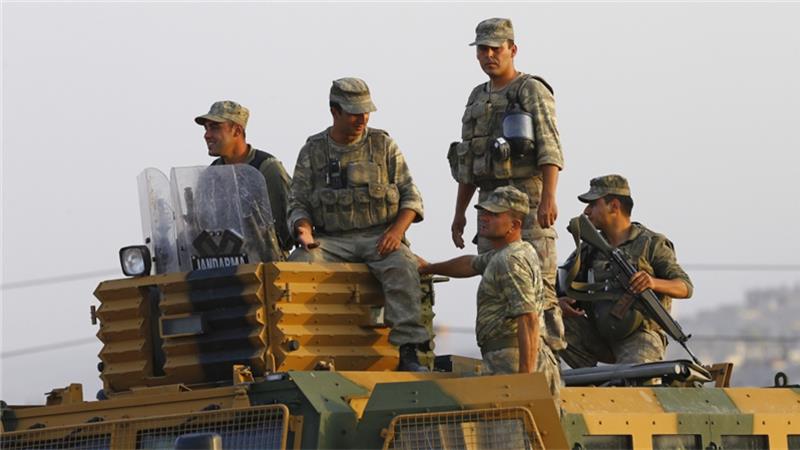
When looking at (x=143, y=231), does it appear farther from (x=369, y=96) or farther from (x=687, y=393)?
(x=687, y=393)

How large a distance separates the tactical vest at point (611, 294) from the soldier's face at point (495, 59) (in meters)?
1.79

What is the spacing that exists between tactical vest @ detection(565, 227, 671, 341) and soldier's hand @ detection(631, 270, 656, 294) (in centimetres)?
20

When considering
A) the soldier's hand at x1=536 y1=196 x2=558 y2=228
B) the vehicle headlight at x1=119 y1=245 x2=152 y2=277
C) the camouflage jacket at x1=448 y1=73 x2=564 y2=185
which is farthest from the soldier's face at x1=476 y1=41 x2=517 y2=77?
the vehicle headlight at x1=119 y1=245 x2=152 y2=277

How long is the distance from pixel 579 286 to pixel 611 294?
31 cm

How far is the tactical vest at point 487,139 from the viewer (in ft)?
43.1

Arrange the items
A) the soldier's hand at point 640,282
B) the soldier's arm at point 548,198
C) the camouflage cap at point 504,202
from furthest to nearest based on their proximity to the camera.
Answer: the soldier's hand at point 640,282, the soldier's arm at point 548,198, the camouflage cap at point 504,202

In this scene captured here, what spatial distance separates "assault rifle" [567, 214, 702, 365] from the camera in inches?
548

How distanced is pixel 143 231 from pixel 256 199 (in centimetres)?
81

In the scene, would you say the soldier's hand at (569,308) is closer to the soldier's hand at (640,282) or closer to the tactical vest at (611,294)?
the tactical vest at (611,294)

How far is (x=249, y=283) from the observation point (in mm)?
11875

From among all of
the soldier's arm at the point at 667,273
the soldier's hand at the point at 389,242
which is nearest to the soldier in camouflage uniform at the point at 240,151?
the soldier's hand at the point at 389,242

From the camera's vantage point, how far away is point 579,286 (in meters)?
14.4

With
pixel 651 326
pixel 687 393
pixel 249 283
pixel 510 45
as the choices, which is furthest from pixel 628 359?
pixel 249 283

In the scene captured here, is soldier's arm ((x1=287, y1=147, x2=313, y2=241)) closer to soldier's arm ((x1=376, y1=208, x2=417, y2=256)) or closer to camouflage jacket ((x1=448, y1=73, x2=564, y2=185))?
soldier's arm ((x1=376, y1=208, x2=417, y2=256))
